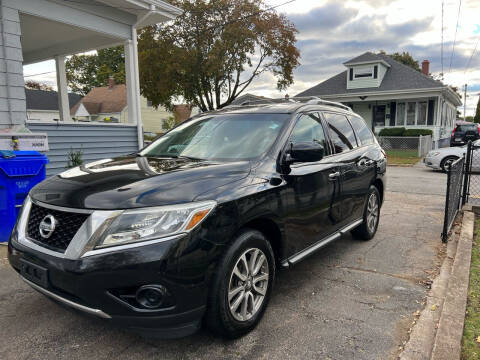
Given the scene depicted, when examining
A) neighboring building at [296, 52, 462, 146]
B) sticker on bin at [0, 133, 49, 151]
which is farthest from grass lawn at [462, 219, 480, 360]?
neighboring building at [296, 52, 462, 146]

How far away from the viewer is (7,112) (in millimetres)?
6473

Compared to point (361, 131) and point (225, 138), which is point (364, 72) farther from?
point (225, 138)

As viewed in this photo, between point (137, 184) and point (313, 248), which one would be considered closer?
point (137, 184)

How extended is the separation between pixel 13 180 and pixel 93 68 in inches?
2199

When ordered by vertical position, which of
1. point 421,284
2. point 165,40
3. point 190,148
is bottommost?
point 421,284

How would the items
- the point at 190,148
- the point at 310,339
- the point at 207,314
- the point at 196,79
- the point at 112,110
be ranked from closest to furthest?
the point at 207,314 → the point at 310,339 → the point at 190,148 → the point at 196,79 → the point at 112,110

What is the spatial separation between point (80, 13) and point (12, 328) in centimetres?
687

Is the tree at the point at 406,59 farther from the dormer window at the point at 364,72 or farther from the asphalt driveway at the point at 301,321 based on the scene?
the asphalt driveway at the point at 301,321

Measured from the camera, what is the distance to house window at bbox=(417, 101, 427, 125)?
925 inches

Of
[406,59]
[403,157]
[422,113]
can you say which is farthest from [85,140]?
[406,59]

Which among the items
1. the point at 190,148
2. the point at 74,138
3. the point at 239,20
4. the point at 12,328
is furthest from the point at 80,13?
the point at 239,20

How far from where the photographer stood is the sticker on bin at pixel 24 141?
4.84 m

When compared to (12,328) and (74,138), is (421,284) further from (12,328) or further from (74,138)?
(74,138)

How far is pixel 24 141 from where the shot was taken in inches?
201
